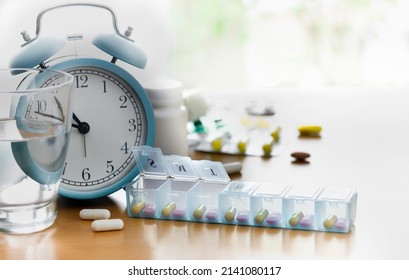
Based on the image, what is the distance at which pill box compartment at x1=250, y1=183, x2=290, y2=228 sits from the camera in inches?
46.2

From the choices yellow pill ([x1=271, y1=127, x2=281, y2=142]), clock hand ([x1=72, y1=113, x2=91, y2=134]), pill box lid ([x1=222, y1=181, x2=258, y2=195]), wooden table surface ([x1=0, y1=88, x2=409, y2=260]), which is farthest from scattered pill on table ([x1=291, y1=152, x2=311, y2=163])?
clock hand ([x1=72, y1=113, x2=91, y2=134])

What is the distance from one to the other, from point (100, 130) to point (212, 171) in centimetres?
18

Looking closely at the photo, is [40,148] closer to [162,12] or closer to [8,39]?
[8,39]

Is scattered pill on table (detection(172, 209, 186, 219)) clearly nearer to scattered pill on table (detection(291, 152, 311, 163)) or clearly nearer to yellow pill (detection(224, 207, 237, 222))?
yellow pill (detection(224, 207, 237, 222))

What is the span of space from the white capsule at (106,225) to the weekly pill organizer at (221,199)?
5 cm

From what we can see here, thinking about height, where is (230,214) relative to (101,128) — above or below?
below

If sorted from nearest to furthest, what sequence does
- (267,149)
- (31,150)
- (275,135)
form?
(31,150)
(267,149)
(275,135)

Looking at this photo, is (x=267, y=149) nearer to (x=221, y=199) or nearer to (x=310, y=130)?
(x=310, y=130)

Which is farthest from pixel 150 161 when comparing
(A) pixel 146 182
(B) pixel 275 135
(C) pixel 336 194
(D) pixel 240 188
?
(B) pixel 275 135

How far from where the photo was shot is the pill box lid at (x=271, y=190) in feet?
3.89

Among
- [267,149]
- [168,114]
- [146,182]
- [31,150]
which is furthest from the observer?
[267,149]

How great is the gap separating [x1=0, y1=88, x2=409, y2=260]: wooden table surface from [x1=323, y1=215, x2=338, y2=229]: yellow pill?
0.01 metres

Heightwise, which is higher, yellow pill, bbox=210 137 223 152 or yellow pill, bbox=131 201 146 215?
yellow pill, bbox=210 137 223 152

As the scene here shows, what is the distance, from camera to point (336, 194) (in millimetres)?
1178
